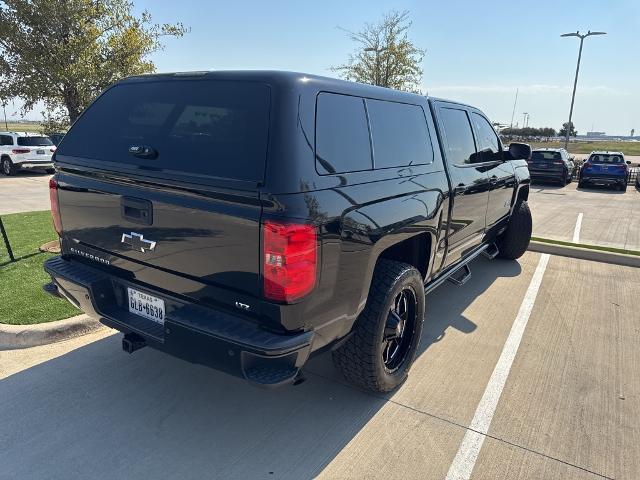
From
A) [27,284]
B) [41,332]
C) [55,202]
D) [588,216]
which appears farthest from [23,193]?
[588,216]

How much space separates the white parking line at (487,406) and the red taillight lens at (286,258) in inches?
53.0

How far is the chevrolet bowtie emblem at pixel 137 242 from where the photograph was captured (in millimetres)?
2506

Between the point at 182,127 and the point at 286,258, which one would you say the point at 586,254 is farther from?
the point at 182,127

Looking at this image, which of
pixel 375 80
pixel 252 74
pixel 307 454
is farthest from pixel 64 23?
pixel 307 454

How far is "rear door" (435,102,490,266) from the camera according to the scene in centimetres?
384

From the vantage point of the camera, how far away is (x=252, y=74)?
2.41m

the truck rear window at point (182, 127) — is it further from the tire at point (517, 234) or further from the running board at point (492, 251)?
the tire at point (517, 234)

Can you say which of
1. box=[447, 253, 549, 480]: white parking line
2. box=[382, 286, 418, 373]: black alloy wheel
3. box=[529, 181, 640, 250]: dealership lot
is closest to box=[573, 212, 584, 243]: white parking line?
box=[529, 181, 640, 250]: dealership lot

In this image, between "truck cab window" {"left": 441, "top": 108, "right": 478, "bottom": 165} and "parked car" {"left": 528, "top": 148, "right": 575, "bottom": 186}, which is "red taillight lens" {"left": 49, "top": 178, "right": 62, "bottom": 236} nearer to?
"truck cab window" {"left": 441, "top": 108, "right": 478, "bottom": 165}

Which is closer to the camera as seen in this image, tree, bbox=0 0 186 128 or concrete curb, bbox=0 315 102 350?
concrete curb, bbox=0 315 102 350

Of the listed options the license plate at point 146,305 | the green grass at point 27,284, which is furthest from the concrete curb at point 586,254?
the green grass at point 27,284

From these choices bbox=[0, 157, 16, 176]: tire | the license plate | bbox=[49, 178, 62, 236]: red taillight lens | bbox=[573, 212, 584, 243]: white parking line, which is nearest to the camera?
the license plate

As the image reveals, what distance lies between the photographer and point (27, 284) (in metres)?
4.45

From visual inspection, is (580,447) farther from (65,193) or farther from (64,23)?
(64,23)
